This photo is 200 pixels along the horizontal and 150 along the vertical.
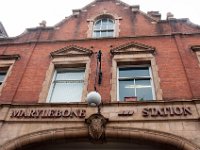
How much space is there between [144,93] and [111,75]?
5.09 feet

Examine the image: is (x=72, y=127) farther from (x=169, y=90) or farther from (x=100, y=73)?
(x=169, y=90)

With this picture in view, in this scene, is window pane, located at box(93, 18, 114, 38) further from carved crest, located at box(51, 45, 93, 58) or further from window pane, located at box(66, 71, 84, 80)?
window pane, located at box(66, 71, 84, 80)

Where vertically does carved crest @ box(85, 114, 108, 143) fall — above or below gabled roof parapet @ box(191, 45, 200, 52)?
below

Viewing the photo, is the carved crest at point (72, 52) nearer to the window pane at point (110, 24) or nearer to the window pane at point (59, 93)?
the window pane at point (59, 93)

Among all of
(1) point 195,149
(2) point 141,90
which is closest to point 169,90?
(2) point 141,90

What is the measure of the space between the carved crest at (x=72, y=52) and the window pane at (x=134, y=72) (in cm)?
180

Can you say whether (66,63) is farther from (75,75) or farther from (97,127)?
(97,127)

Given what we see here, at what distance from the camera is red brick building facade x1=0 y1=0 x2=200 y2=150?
348 inches

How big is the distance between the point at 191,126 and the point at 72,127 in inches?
153

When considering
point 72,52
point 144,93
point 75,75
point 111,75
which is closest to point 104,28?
point 72,52

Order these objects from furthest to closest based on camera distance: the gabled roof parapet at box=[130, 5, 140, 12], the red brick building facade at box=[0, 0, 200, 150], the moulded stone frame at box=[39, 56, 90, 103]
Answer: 1. the gabled roof parapet at box=[130, 5, 140, 12]
2. the moulded stone frame at box=[39, 56, 90, 103]
3. the red brick building facade at box=[0, 0, 200, 150]

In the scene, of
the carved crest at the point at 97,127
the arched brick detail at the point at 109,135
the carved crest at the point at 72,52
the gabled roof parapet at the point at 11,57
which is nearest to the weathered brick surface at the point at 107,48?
the gabled roof parapet at the point at 11,57

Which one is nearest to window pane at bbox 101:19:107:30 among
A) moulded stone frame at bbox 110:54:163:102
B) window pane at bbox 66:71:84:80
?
moulded stone frame at bbox 110:54:163:102

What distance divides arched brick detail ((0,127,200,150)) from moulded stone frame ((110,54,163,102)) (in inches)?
66.7
